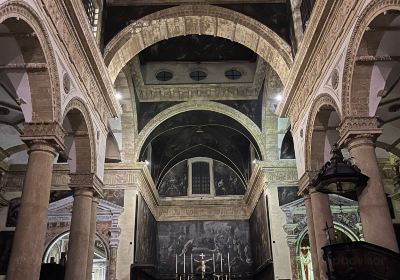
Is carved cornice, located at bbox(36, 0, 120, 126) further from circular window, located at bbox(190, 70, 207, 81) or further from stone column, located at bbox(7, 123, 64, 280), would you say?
circular window, located at bbox(190, 70, 207, 81)

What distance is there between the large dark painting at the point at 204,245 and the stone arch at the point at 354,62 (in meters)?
15.4

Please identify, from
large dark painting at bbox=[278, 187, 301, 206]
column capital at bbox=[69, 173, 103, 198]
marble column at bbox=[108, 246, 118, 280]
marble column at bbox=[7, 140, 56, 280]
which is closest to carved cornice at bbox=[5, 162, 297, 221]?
large dark painting at bbox=[278, 187, 301, 206]

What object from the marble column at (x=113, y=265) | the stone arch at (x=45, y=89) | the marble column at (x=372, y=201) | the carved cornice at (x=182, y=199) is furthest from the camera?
the carved cornice at (x=182, y=199)

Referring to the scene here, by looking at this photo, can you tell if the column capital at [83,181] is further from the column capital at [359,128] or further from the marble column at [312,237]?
the column capital at [359,128]

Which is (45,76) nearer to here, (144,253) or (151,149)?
(144,253)

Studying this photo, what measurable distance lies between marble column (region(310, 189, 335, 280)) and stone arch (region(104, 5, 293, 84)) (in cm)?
381

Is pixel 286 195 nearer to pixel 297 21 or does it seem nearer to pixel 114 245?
pixel 114 245

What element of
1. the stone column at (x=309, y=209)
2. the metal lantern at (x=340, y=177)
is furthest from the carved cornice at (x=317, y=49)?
the metal lantern at (x=340, y=177)

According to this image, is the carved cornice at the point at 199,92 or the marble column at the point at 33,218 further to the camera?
the carved cornice at the point at 199,92

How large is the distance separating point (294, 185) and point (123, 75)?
814 cm

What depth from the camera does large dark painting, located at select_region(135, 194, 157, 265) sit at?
16859mm

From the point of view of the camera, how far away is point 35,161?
7.63 metres

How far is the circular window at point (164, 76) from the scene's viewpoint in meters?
18.8

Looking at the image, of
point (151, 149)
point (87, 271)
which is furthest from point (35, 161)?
point (151, 149)
